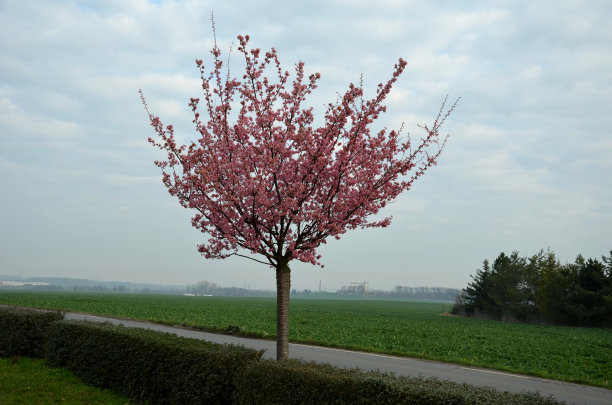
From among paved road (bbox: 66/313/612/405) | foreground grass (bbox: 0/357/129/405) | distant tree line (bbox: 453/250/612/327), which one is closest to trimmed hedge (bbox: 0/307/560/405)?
foreground grass (bbox: 0/357/129/405)

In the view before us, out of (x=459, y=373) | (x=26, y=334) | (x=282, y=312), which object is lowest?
(x=459, y=373)

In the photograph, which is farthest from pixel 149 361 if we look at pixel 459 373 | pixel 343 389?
pixel 459 373

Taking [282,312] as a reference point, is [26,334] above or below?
below

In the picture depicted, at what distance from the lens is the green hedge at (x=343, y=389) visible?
554 cm

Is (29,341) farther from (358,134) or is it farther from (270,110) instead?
(358,134)

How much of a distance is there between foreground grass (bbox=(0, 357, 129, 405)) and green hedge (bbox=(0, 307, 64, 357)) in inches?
42.0

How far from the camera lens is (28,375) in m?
12.0

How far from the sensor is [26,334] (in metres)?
14.2

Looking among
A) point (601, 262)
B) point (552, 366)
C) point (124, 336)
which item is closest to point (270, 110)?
point (124, 336)

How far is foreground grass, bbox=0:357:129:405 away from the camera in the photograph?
10000mm

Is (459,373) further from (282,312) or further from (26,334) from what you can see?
(26,334)

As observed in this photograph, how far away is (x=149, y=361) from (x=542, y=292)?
57.0 m

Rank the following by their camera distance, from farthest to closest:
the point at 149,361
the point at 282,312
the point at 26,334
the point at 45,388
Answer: the point at 26,334, the point at 45,388, the point at 149,361, the point at 282,312

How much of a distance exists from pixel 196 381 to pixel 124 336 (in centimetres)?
331
